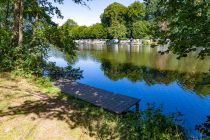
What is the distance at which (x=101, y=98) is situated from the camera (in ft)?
46.1

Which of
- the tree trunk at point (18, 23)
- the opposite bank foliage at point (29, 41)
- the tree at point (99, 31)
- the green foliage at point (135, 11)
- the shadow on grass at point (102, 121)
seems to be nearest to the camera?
the shadow on grass at point (102, 121)

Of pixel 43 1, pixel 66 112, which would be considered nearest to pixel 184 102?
pixel 66 112

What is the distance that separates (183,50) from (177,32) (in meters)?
0.56

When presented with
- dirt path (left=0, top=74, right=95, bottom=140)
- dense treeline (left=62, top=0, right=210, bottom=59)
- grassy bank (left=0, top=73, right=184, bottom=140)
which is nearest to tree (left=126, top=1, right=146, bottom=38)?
dirt path (left=0, top=74, right=95, bottom=140)

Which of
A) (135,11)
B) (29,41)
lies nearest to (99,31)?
(135,11)

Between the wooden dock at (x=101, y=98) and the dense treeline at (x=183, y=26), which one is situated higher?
the dense treeline at (x=183, y=26)

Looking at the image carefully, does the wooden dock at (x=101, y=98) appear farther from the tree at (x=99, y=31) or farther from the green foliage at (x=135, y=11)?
the tree at (x=99, y=31)

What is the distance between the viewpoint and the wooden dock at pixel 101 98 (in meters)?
12.6

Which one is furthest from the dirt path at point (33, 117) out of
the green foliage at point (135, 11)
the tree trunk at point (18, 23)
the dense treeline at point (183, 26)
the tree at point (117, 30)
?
the green foliage at point (135, 11)

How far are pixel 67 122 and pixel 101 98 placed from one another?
498 centimetres

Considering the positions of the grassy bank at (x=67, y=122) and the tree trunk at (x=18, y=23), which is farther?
the tree trunk at (x=18, y=23)

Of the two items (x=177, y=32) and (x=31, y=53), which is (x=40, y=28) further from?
(x=177, y=32)

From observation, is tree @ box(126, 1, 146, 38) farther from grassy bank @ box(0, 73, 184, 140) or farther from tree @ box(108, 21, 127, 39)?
grassy bank @ box(0, 73, 184, 140)

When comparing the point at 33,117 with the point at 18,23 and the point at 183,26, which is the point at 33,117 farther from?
the point at 18,23
